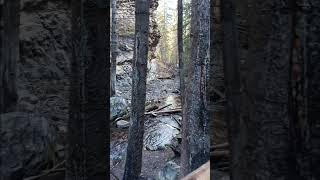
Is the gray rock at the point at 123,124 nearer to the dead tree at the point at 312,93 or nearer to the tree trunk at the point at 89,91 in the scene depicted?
the tree trunk at the point at 89,91

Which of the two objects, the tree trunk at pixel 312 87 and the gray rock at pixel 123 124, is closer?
the tree trunk at pixel 312 87

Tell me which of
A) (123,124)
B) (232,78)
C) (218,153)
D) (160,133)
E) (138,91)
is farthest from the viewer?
(123,124)

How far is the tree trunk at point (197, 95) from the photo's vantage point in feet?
21.8

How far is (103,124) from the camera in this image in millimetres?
1793

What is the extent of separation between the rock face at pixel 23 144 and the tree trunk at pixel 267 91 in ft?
3.11

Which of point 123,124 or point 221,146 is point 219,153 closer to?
point 221,146

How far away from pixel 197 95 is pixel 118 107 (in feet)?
23.1

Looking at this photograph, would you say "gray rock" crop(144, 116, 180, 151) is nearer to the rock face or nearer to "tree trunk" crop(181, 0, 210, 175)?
"tree trunk" crop(181, 0, 210, 175)

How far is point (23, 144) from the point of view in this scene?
5.90ft

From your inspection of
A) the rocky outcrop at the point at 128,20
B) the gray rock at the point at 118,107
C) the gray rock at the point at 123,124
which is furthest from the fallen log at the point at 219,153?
the rocky outcrop at the point at 128,20

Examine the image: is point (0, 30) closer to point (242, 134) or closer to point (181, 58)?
point (242, 134)

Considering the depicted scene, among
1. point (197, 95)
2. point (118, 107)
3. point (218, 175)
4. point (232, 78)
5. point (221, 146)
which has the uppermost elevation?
point (232, 78)

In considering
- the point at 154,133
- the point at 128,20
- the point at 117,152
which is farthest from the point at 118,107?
the point at 128,20

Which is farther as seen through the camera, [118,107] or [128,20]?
[128,20]
